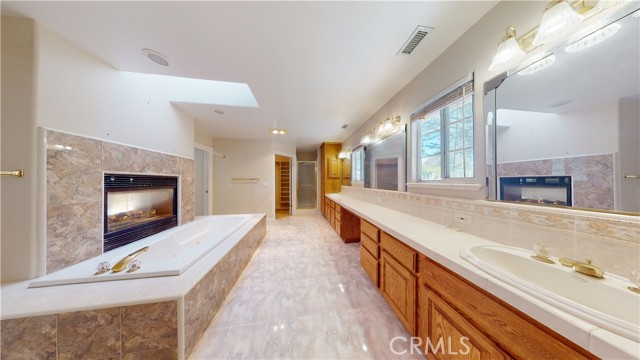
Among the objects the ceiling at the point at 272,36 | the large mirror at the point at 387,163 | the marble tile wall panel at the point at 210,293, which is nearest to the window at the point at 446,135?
the large mirror at the point at 387,163

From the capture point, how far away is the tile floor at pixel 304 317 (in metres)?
1.32

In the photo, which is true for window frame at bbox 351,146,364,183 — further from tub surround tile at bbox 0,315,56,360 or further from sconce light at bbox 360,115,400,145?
tub surround tile at bbox 0,315,56,360

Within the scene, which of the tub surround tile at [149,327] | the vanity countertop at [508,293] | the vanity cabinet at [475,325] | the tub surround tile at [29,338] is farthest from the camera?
the tub surround tile at [149,327]

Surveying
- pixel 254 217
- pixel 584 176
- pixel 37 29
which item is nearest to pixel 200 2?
pixel 37 29

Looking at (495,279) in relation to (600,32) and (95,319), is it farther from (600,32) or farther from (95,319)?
(95,319)

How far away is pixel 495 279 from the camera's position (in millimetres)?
776

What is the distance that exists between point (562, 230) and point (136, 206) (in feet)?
12.3

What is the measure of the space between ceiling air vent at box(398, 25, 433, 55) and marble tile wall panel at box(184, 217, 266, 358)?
2550mm

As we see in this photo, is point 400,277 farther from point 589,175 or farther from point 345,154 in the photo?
point 345,154

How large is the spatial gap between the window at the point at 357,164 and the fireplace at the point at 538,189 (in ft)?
8.58

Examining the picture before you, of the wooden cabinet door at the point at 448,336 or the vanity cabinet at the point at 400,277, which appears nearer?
the wooden cabinet door at the point at 448,336

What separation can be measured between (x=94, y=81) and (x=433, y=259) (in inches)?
126

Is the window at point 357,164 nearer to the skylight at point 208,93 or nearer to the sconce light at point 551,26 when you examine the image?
the skylight at point 208,93
